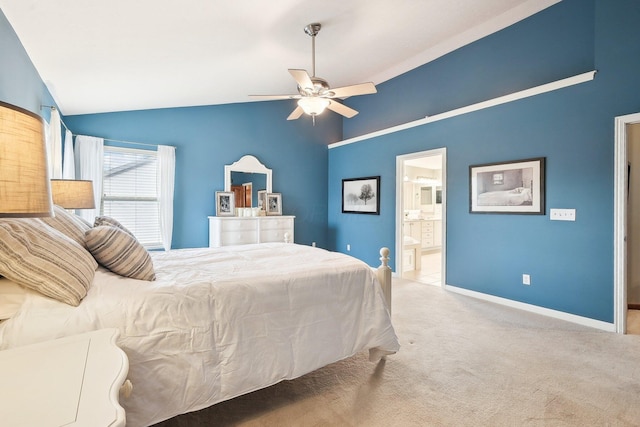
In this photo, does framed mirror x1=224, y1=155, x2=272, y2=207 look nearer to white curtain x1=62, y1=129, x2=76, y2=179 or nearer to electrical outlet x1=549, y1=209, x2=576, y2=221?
white curtain x1=62, y1=129, x2=76, y2=179

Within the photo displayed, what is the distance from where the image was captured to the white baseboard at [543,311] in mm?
2932

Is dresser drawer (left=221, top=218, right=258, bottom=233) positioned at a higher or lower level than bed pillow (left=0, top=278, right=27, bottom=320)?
higher

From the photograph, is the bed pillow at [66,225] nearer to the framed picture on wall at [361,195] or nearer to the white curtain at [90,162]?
the white curtain at [90,162]

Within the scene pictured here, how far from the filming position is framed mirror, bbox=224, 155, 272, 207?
17.1 feet

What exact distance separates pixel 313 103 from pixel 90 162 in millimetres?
3275

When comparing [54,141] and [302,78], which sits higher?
[302,78]

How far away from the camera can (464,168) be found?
161 inches

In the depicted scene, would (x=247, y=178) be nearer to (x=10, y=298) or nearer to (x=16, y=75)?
(x=16, y=75)

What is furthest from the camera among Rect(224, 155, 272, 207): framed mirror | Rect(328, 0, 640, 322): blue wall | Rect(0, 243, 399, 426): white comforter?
Rect(224, 155, 272, 207): framed mirror

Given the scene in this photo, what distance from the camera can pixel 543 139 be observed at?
11.0 ft

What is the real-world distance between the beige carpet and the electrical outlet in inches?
43.5

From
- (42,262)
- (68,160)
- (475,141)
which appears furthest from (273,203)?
(42,262)

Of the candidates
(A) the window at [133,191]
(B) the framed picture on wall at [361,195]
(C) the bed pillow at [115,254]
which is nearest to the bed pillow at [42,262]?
(C) the bed pillow at [115,254]

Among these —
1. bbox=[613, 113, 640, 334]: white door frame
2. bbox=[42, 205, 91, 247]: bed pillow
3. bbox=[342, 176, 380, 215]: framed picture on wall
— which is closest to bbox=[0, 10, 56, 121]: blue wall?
bbox=[42, 205, 91, 247]: bed pillow
